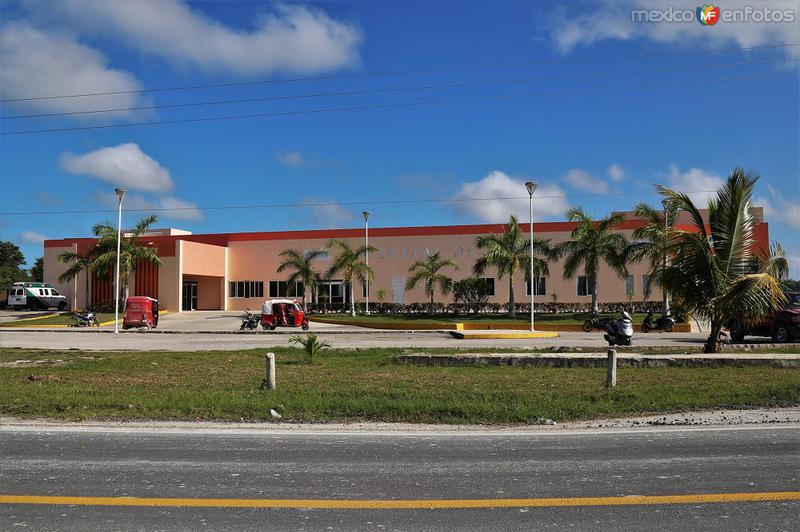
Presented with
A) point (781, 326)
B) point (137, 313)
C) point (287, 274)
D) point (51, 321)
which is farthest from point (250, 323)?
point (781, 326)

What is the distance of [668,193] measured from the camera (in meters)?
17.7

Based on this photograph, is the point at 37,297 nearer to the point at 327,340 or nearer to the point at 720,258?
the point at 327,340

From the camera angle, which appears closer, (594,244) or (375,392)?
(375,392)

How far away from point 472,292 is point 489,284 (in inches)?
60.8

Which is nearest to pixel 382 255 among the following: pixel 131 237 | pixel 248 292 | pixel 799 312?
pixel 248 292

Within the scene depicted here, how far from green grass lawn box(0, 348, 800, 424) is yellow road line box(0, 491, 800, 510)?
3.93 m


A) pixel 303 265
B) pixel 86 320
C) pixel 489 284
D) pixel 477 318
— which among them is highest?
pixel 303 265

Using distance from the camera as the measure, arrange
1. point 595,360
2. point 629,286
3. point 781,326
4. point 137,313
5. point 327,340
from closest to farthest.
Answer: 1. point 595,360
2. point 781,326
3. point 327,340
4. point 137,313
5. point 629,286

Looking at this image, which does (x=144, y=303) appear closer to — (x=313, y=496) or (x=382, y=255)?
(x=382, y=255)

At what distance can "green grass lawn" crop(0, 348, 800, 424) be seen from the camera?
9.98m

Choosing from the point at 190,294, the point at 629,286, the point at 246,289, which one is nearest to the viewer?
the point at 629,286

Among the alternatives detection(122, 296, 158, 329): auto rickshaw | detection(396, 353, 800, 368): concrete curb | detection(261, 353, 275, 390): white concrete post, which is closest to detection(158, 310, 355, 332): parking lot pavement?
detection(122, 296, 158, 329): auto rickshaw

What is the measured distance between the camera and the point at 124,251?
1955 inches

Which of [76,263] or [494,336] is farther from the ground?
[76,263]
